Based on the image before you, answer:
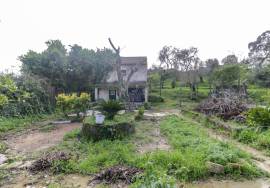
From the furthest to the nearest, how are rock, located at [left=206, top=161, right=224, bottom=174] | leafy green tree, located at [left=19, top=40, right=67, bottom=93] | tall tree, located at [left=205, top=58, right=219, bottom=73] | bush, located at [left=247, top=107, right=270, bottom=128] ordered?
tall tree, located at [left=205, top=58, right=219, bottom=73] < leafy green tree, located at [left=19, top=40, right=67, bottom=93] < bush, located at [left=247, top=107, right=270, bottom=128] < rock, located at [left=206, top=161, right=224, bottom=174]

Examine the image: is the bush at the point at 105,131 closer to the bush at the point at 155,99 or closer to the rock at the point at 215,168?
the rock at the point at 215,168

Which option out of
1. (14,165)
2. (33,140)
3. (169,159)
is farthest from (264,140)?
(33,140)

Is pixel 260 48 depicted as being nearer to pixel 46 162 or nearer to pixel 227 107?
pixel 227 107

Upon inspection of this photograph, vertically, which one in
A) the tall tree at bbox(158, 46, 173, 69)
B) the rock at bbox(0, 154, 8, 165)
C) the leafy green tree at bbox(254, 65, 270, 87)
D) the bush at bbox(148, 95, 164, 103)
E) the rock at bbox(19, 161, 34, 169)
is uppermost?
the tall tree at bbox(158, 46, 173, 69)

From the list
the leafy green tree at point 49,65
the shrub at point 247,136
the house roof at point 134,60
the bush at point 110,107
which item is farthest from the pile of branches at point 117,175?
the house roof at point 134,60

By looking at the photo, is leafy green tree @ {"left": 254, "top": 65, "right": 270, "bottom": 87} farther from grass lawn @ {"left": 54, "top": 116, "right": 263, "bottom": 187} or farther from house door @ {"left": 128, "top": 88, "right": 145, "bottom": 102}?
grass lawn @ {"left": 54, "top": 116, "right": 263, "bottom": 187}

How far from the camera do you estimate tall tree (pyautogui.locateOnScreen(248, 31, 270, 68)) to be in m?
34.6

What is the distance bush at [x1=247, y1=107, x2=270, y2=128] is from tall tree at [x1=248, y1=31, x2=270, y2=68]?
28795 millimetres

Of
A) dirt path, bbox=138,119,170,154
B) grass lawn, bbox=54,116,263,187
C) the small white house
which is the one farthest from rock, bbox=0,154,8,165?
the small white house

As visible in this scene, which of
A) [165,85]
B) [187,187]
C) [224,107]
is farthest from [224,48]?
[187,187]

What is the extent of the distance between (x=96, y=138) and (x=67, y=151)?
1.33 meters

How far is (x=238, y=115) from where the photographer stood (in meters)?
11.5

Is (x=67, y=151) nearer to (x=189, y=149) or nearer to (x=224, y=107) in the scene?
(x=189, y=149)

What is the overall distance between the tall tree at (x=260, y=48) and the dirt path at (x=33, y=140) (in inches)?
1299
